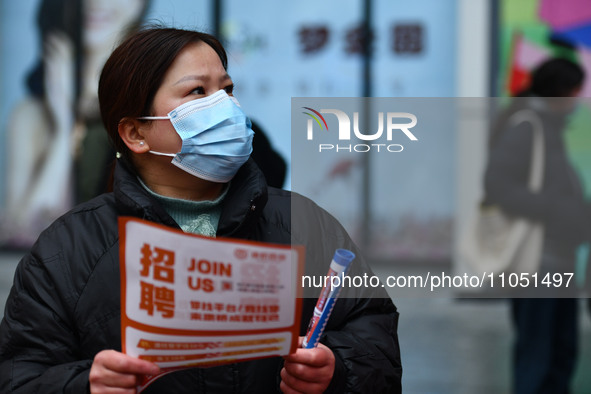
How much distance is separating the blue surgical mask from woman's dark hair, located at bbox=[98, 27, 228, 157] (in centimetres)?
6

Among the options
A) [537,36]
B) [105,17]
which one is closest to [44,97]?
[105,17]

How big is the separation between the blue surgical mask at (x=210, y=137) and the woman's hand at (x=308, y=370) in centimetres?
54

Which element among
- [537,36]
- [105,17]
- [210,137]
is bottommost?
[210,137]

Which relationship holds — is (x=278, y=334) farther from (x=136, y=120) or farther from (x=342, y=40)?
(x=342, y=40)

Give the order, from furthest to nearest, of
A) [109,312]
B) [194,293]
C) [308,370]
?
1. [109,312]
2. [308,370]
3. [194,293]

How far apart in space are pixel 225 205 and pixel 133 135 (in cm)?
32

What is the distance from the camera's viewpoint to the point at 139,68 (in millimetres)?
1969

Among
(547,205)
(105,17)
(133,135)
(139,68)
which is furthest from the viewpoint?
(105,17)

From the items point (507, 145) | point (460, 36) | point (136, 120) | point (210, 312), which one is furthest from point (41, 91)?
point (210, 312)

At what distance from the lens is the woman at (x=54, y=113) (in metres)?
8.87

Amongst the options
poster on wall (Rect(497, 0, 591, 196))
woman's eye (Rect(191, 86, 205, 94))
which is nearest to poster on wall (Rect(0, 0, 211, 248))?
poster on wall (Rect(497, 0, 591, 196))

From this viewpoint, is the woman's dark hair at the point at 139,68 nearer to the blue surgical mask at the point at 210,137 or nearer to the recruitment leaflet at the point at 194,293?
the blue surgical mask at the point at 210,137

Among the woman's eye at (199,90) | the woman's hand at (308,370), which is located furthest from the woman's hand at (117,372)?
the woman's eye at (199,90)

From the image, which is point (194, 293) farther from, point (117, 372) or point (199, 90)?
point (199, 90)
